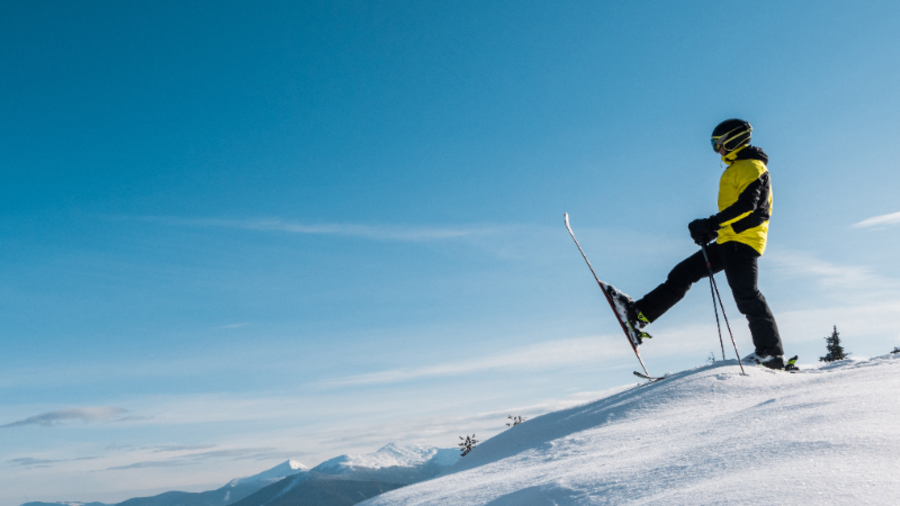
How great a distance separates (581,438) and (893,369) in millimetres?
2845

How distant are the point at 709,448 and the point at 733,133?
4.80 metres

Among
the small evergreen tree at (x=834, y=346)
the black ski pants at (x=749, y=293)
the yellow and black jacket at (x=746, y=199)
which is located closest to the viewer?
the yellow and black jacket at (x=746, y=199)

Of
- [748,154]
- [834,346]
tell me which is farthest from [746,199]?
[834,346]

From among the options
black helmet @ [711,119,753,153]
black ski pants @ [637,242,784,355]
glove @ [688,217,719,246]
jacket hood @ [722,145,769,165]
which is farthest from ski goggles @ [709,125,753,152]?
black ski pants @ [637,242,784,355]

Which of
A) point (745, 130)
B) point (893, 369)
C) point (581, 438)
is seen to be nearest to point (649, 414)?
point (581, 438)

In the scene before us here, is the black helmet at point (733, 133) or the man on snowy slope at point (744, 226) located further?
the black helmet at point (733, 133)

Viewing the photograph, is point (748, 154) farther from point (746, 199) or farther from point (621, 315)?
point (621, 315)

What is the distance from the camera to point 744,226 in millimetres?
6473

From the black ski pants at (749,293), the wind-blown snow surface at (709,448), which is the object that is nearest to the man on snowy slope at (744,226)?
the black ski pants at (749,293)

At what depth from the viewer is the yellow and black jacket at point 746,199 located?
6.43m

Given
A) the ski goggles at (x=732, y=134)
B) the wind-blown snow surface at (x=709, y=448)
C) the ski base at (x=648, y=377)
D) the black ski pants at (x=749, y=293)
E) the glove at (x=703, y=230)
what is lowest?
the wind-blown snow surface at (x=709, y=448)

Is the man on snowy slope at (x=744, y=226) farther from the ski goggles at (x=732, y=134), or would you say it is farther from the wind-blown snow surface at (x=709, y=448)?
the wind-blown snow surface at (x=709, y=448)

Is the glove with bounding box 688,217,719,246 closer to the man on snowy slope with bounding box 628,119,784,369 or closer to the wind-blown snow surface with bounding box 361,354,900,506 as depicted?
the man on snowy slope with bounding box 628,119,784,369

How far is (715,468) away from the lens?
116 inches
